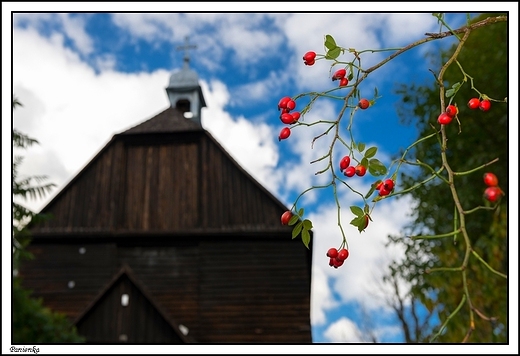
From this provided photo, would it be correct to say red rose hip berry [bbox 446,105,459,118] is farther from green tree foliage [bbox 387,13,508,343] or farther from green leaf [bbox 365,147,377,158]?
green tree foliage [bbox 387,13,508,343]

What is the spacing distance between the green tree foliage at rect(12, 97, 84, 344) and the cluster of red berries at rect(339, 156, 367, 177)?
16.3ft

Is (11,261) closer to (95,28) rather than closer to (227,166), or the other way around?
(95,28)

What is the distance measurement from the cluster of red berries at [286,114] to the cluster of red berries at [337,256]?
0.90 ft

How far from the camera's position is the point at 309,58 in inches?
52.4

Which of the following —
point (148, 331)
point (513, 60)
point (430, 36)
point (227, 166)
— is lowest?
point (148, 331)

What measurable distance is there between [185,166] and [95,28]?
513 centimetres

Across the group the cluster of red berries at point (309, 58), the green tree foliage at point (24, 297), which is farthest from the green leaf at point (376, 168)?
the green tree foliage at point (24, 297)

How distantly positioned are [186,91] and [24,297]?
10540mm

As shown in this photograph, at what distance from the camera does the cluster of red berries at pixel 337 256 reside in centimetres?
118

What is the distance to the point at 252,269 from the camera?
1263 centimetres

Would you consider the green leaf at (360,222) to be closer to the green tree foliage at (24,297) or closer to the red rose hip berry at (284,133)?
the red rose hip berry at (284,133)

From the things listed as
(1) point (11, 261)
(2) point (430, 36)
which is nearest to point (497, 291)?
(1) point (11, 261)

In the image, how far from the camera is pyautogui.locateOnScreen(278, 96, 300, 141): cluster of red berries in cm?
124

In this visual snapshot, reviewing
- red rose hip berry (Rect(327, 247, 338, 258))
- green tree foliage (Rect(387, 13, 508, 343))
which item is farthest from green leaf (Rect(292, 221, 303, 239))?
green tree foliage (Rect(387, 13, 508, 343))
